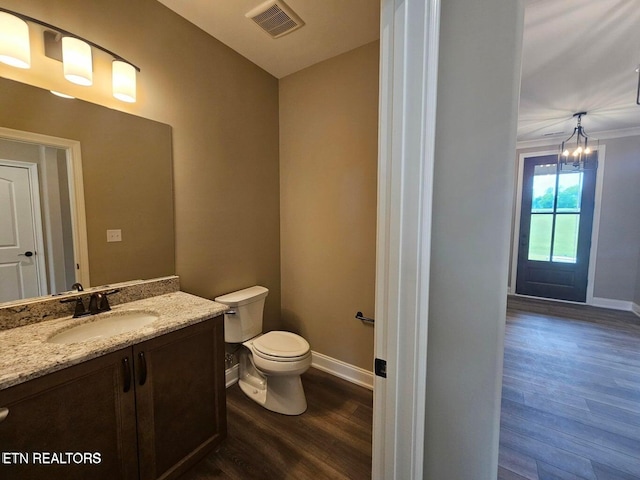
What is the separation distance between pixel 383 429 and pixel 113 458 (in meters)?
1.11

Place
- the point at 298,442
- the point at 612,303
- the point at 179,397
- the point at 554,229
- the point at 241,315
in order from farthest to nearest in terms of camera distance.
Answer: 1. the point at 554,229
2. the point at 612,303
3. the point at 241,315
4. the point at 298,442
5. the point at 179,397

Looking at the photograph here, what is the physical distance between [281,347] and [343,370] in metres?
0.72

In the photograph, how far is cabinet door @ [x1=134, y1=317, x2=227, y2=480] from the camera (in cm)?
116

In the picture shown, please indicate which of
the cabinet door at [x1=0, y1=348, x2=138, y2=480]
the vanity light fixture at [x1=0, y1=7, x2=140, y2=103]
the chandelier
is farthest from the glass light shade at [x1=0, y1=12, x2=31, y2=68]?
the chandelier

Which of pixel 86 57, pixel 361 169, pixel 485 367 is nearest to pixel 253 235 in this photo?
pixel 361 169

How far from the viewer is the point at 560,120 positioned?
3309mm

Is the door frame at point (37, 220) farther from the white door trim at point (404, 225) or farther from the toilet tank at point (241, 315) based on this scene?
the white door trim at point (404, 225)

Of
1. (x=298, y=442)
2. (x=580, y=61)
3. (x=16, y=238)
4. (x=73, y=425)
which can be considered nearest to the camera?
(x=73, y=425)

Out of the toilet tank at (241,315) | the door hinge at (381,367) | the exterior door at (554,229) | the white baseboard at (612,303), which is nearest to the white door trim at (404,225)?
the door hinge at (381,367)

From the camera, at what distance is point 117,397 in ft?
3.50

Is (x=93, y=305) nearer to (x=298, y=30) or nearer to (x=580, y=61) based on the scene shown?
(x=298, y=30)

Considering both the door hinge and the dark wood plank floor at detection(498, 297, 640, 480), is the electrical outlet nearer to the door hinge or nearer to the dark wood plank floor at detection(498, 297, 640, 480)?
the door hinge

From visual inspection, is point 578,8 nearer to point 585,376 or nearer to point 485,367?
point 485,367

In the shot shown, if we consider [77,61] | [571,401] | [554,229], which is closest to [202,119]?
[77,61]
